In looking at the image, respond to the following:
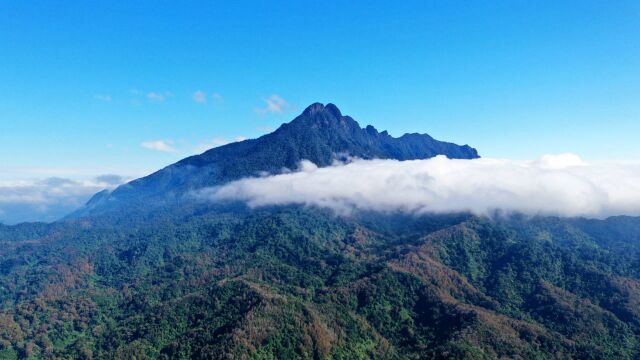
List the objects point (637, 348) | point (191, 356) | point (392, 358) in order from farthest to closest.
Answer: point (637, 348) → point (392, 358) → point (191, 356)

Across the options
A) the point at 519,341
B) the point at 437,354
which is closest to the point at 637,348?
the point at 519,341

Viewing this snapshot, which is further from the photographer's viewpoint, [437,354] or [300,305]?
[300,305]

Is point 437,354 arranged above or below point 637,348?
above

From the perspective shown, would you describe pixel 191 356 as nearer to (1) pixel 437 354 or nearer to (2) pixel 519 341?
(1) pixel 437 354

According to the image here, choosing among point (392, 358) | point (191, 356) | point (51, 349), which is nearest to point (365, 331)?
point (392, 358)

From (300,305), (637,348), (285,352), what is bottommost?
(637,348)

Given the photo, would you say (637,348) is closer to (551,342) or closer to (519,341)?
(551,342)

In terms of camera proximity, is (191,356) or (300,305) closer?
(191,356)

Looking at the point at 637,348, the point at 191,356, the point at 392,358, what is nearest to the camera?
the point at 191,356

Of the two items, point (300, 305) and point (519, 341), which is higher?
point (300, 305)
